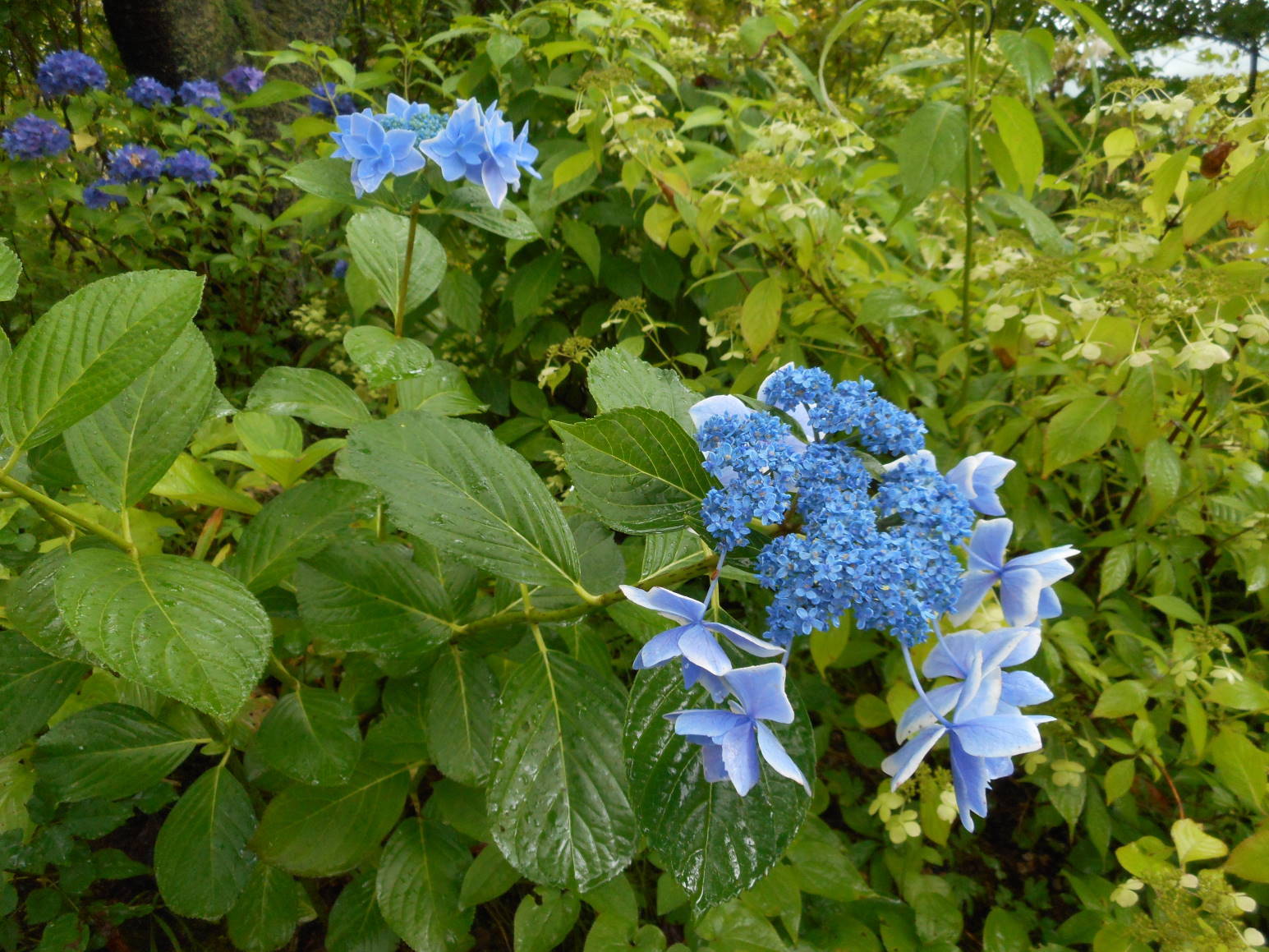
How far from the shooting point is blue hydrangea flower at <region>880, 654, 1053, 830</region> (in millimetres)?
589

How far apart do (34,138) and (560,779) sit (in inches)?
117

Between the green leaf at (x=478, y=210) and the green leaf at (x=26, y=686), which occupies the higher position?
the green leaf at (x=478, y=210)

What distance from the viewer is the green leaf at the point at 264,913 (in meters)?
1.14

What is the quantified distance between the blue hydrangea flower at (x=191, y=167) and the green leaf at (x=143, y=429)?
206 cm

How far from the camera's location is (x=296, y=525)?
96 cm

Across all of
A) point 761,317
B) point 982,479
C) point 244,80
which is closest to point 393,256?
point 761,317

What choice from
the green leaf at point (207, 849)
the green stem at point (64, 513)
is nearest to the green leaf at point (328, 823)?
the green leaf at point (207, 849)

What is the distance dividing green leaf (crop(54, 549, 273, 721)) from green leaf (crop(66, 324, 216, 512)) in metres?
0.09

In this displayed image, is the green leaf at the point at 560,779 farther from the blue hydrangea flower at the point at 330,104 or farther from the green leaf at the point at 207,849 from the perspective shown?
the blue hydrangea flower at the point at 330,104

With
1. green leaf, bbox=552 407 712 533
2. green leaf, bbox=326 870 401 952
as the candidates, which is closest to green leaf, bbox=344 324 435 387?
green leaf, bbox=552 407 712 533

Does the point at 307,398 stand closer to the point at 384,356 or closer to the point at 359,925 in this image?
the point at 384,356

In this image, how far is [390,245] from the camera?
3.97 feet

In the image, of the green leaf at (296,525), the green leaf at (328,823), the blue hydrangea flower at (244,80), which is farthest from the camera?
the blue hydrangea flower at (244,80)

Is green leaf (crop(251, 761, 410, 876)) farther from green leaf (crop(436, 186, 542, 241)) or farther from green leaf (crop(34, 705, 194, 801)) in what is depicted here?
green leaf (crop(436, 186, 542, 241))
